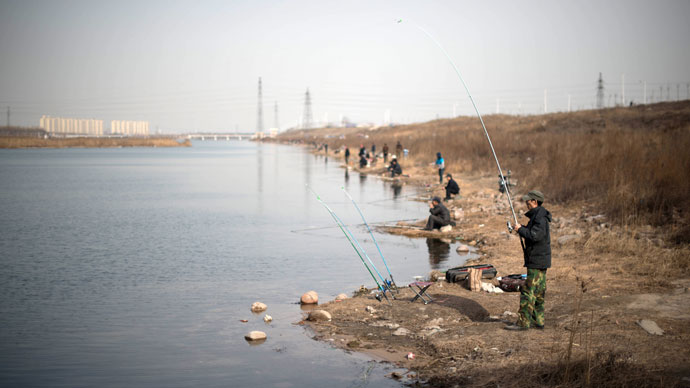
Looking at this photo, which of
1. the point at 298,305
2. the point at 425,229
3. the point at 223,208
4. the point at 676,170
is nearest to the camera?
the point at 298,305

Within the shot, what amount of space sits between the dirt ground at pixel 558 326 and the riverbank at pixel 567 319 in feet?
0.05

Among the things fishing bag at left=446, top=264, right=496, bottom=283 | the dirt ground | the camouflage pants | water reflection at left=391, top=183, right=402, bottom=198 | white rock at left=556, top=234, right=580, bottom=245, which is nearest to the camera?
the dirt ground

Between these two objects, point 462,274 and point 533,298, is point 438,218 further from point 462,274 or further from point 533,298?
point 533,298

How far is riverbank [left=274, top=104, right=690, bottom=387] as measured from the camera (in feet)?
21.8

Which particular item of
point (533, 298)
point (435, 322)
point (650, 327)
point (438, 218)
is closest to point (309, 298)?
point (435, 322)

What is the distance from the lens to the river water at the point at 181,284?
26.5ft

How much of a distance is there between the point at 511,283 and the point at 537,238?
3.06 metres

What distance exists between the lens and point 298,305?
36.3ft

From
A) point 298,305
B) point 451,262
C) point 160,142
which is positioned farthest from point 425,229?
point 160,142

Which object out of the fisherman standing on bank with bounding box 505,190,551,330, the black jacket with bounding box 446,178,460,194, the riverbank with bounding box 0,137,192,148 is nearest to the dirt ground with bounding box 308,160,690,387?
the fisherman standing on bank with bounding box 505,190,551,330

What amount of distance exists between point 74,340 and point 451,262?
8.60 m

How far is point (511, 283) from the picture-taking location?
10641 mm

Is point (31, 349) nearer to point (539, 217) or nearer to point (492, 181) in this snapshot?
point (539, 217)

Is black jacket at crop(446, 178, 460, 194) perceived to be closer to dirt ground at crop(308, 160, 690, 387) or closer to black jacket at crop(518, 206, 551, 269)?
dirt ground at crop(308, 160, 690, 387)
